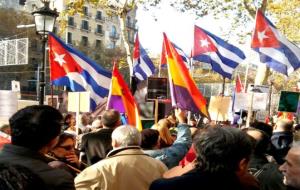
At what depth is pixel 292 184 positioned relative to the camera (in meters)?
2.71

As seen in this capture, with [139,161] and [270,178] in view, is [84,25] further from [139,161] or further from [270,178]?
[270,178]

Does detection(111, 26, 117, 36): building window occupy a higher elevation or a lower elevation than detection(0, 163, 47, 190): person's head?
higher

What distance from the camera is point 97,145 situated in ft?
16.9

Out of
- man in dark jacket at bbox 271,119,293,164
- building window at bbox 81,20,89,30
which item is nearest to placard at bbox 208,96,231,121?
man in dark jacket at bbox 271,119,293,164

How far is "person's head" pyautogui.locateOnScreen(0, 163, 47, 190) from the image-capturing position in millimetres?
1934

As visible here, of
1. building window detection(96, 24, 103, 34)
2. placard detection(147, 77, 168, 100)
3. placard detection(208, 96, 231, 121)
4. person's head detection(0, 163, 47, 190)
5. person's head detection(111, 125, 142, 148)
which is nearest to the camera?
person's head detection(0, 163, 47, 190)

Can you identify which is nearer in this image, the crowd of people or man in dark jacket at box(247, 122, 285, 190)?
the crowd of people

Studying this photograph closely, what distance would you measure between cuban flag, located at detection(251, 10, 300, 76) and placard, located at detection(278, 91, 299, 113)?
599mm

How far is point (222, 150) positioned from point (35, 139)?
3.17 feet

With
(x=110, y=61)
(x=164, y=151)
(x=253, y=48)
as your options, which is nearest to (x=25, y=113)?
(x=164, y=151)

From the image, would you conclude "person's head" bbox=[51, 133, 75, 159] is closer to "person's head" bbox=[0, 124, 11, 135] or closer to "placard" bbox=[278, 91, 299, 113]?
"person's head" bbox=[0, 124, 11, 135]

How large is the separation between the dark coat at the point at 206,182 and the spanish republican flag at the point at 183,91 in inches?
187

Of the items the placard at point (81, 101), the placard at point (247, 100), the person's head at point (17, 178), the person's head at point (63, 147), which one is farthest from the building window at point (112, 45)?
the person's head at point (17, 178)

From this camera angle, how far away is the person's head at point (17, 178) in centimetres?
193
